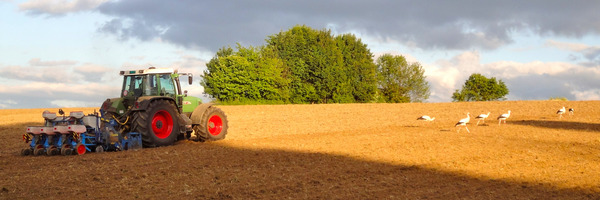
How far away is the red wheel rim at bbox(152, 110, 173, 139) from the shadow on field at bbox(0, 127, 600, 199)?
1.84 m

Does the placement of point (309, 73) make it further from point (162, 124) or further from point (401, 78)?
point (162, 124)

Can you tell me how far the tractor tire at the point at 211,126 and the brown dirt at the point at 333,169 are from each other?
0.50m

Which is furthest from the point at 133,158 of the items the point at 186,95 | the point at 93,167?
the point at 186,95

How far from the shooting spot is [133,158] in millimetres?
15562

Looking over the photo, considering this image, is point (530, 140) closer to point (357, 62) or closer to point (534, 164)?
point (534, 164)

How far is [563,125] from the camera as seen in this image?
2920 cm

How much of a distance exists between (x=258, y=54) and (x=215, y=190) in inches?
1915

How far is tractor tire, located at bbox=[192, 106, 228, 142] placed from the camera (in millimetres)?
19844

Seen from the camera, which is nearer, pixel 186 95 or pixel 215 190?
pixel 215 190

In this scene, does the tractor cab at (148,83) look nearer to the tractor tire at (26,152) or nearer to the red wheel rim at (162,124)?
the red wheel rim at (162,124)

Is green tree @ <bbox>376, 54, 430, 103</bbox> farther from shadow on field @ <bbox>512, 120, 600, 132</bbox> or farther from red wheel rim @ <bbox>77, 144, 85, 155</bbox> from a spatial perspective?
red wheel rim @ <bbox>77, 144, 85, 155</bbox>

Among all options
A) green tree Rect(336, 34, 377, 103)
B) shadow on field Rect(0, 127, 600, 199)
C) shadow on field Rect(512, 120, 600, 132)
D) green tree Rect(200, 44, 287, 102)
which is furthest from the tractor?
green tree Rect(336, 34, 377, 103)

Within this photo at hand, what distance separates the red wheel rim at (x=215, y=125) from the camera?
67.7ft

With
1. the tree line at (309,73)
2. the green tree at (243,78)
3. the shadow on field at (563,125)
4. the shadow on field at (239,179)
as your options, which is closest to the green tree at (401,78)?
the tree line at (309,73)
